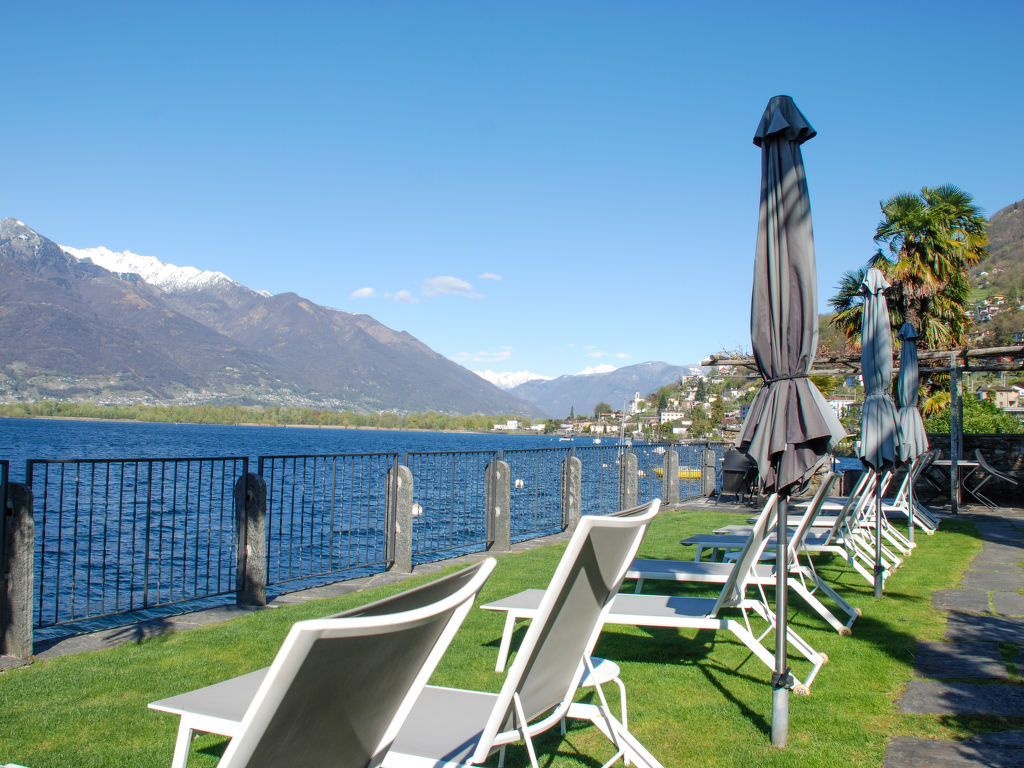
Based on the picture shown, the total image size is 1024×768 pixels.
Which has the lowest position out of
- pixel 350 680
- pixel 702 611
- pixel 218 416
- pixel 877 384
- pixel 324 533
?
pixel 324 533

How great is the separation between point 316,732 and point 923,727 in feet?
10.6

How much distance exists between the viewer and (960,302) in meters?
19.7

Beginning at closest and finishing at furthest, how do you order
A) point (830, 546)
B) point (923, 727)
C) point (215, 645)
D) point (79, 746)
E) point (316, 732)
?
point (316, 732) < point (79, 746) < point (923, 727) < point (215, 645) < point (830, 546)

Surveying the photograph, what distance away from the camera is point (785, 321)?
3.83 metres

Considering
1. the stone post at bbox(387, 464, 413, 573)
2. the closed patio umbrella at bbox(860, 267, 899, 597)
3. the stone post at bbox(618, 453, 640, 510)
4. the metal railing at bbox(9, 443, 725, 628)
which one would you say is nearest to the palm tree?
the metal railing at bbox(9, 443, 725, 628)

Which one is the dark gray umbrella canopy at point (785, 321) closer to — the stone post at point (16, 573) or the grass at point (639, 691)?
the grass at point (639, 691)

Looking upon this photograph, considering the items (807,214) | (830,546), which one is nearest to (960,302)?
(830,546)

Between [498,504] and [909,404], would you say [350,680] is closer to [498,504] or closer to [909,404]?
[498,504]

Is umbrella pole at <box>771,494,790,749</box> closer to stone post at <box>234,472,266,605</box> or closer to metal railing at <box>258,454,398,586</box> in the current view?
metal railing at <box>258,454,398,586</box>

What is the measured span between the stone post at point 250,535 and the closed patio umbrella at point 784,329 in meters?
3.76

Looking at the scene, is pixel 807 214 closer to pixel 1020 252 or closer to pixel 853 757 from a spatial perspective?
pixel 853 757

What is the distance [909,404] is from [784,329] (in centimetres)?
626

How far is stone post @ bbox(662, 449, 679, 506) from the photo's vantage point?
45.6ft

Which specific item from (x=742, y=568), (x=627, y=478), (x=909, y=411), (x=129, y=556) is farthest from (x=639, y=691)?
(x=129, y=556)
